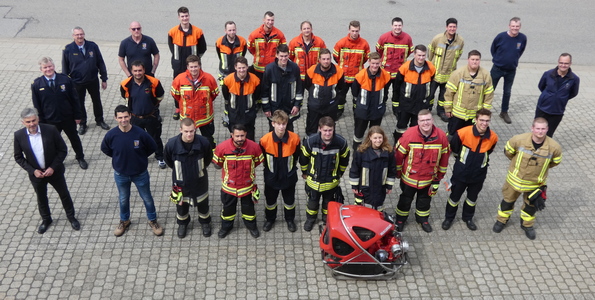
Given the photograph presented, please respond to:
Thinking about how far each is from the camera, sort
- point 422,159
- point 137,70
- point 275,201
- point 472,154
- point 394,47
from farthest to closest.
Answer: point 394,47
point 137,70
point 275,201
point 472,154
point 422,159

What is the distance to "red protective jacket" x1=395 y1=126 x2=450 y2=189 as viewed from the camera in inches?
270

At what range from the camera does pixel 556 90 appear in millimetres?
9008

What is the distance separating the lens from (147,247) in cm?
709


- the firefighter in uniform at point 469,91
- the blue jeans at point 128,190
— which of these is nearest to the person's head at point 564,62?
the firefighter in uniform at point 469,91

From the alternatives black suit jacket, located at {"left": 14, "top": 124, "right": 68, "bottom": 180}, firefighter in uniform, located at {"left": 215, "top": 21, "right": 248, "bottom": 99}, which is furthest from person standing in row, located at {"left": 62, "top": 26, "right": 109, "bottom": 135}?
black suit jacket, located at {"left": 14, "top": 124, "right": 68, "bottom": 180}

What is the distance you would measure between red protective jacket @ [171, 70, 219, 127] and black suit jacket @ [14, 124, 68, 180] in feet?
6.50

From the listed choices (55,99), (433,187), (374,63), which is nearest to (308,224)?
(433,187)

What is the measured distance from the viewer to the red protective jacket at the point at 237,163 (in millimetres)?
6699

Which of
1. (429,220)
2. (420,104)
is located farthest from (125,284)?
(420,104)

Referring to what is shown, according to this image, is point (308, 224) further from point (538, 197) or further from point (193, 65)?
point (538, 197)

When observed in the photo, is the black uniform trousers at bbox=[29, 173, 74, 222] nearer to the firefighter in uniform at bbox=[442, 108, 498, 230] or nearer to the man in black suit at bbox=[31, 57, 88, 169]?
the man in black suit at bbox=[31, 57, 88, 169]

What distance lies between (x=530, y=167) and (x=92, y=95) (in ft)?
23.7

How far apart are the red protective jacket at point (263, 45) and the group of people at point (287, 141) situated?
55cm

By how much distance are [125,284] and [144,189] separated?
4.14 feet
